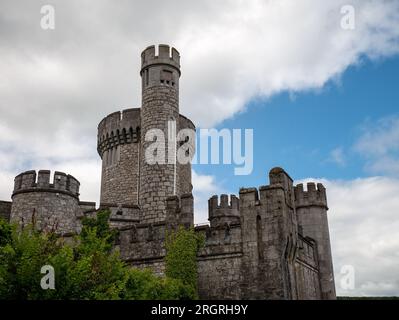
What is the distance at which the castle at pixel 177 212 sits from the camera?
18.4 m

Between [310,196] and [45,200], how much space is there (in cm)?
1298

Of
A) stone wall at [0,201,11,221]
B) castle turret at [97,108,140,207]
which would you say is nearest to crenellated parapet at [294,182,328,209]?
castle turret at [97,108,140,207]

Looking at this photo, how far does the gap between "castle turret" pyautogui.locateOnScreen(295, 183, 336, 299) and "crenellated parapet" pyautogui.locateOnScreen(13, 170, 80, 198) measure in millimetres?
11469

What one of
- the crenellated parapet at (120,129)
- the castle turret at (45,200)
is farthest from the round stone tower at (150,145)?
the castle turret at (45,200)

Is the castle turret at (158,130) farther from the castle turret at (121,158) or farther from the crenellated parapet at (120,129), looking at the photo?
the castle turret at (121,158)

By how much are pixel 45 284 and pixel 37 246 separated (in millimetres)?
1016

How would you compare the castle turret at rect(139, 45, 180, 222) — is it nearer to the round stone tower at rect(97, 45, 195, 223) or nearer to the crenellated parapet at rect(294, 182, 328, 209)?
the round stone tower at rect(97, 45, 195, 223)

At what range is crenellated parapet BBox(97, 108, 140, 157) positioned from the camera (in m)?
31.5

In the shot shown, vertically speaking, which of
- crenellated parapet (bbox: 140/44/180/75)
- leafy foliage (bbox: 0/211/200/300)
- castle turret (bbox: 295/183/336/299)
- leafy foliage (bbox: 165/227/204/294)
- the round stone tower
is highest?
crenellated parapet (bbox: 140/44/180/75)

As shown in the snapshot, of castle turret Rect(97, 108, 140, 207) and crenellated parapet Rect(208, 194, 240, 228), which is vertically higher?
castle turret Rect(97, 108, 140, 207)

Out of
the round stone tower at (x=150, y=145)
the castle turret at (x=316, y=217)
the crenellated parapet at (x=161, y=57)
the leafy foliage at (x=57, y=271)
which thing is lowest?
the leafy foliage at (x=57, y=271)

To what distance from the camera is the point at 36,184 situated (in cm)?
2434
